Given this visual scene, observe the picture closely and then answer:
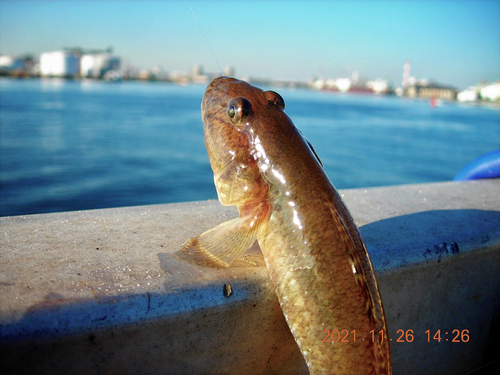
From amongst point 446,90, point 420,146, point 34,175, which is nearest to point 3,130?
point 34,175

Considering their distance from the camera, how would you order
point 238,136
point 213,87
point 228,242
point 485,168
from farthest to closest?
point 485,168, point 213,87, point 238,136, point 228,242

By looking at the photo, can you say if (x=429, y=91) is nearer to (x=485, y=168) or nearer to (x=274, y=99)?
(x=485, y=168)

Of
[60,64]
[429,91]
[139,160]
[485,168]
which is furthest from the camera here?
[60,64]

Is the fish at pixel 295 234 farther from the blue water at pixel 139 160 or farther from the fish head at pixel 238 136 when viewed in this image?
the blue water at pixel 139 160

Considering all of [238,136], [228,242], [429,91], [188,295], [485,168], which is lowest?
[188,295]
